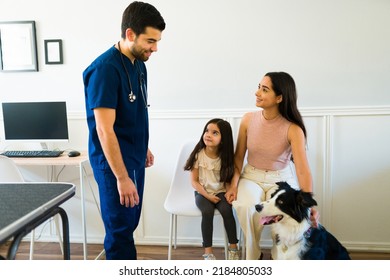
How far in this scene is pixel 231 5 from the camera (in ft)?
6.80

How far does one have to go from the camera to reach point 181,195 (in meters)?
1.97

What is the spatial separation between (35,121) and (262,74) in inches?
57.2

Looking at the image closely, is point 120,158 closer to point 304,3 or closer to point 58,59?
point 58,59

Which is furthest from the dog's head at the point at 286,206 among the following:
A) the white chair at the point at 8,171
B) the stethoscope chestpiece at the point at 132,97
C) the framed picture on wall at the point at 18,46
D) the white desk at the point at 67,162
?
the framed picture on wall at the point at 18,46

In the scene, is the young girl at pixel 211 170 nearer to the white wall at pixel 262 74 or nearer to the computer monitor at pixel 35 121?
the white wall at pixel 262 74

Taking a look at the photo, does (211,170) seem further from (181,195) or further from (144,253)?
(144,253)

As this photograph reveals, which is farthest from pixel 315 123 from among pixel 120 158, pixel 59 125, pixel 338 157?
pixel 59 125

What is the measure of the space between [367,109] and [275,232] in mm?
1031

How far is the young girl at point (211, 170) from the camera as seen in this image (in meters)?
1.76

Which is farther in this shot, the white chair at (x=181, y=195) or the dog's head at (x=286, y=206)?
the white chair at (x=181, y=195)

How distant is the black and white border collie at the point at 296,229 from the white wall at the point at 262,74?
0.70 m

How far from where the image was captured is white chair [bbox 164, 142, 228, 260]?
1819mm

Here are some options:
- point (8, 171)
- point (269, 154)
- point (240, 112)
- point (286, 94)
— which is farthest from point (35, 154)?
point (286, 94)

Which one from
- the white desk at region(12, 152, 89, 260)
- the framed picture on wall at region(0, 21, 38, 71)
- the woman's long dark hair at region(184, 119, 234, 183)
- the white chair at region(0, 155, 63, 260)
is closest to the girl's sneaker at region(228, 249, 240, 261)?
the woman's long dark hair at region(184, 119, 234, 183)
